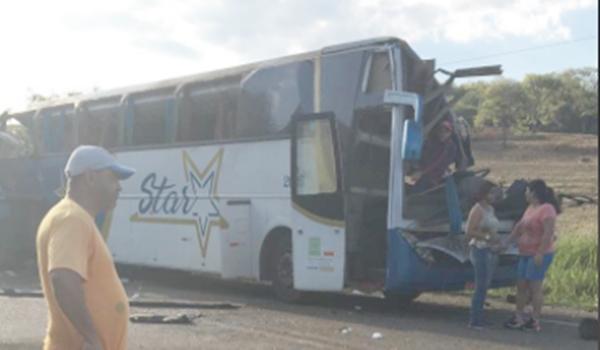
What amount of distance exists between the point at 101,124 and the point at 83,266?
13043 mm

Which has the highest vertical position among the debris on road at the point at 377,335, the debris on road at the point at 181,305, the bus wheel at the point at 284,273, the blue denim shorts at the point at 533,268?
the blue denim shorts at the point at 533,268

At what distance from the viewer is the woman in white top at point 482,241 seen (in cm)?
958

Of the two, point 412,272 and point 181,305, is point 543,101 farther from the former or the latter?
point 412,272

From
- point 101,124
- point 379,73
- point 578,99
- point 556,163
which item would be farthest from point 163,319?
point 578,99

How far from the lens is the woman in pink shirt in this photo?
372 inches

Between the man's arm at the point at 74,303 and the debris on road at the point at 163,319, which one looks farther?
the debris on road at the point at 163,319

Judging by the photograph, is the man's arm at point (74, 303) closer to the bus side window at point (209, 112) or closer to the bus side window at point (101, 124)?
the bus side window at point (209, 112)

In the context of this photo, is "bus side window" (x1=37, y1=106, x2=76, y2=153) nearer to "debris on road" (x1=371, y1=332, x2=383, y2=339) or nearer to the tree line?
"debris on road" (x1=371, y1=332, x2=383, y2=339)

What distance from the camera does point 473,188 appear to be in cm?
1061

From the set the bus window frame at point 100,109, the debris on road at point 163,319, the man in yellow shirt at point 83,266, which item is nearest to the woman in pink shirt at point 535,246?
the debris on road at point 163,319

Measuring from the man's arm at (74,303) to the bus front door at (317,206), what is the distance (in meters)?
7.28

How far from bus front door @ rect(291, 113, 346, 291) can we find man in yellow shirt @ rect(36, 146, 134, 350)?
6999 mm

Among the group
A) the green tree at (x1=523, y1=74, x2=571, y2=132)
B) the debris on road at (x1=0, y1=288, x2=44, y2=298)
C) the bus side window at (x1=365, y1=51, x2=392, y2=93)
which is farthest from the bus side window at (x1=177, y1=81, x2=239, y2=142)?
the green tree at (x1=523, y1=74, x2=571, y2=132)

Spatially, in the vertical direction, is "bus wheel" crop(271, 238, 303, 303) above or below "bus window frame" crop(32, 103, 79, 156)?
below
